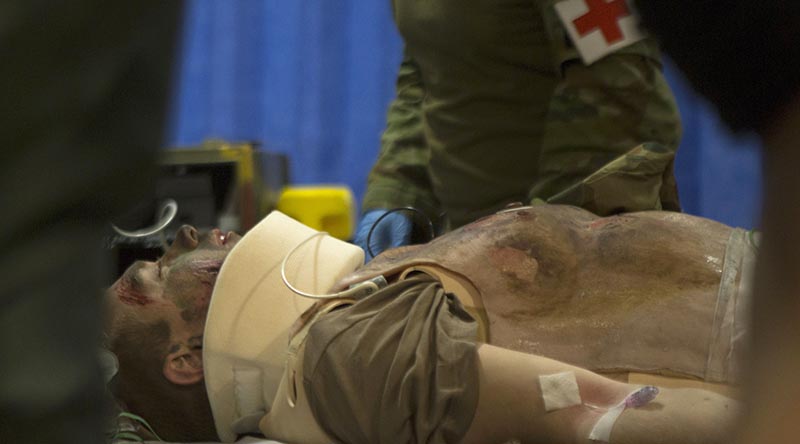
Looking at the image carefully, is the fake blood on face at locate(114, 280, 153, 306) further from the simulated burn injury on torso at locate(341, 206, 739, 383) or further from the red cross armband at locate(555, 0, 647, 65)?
the red cross armband at locate(555, 0, 647, 65)

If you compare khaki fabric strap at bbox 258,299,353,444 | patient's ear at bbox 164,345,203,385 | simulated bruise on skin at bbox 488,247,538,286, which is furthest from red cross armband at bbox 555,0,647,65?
patient's ear at bbox 164,345,203,385

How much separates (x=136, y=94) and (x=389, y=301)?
900 millimetres

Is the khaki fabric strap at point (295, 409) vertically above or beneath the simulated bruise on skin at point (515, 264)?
beneath

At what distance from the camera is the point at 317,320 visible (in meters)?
1.37

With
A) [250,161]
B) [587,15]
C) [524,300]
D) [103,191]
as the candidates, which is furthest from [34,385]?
[250,161]

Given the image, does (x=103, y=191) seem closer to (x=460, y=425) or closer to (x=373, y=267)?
(x=460, y=425)

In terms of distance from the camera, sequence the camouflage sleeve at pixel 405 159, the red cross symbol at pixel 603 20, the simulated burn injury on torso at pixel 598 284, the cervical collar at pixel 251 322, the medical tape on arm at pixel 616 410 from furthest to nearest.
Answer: the camouflage sleeve at pixel 405 159
the red cross symbol at pixel 603 20
the cervical collar at pixel 251 322
the simulated burn injury on torso at pixel 598 284
the medical tape on arm at pixel 616 410

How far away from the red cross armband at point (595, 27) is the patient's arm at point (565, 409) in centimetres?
57

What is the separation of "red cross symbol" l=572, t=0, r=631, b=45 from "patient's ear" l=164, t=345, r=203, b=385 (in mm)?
757

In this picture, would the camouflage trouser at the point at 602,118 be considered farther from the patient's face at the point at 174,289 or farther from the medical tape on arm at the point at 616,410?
the patient's face at the point at 174,289

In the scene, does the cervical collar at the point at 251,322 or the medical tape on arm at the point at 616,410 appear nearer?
the medical tape on arm at the point at 616,410

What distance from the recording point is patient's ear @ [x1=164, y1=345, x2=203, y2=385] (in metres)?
1.52

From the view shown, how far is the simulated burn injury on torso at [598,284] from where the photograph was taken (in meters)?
1.33

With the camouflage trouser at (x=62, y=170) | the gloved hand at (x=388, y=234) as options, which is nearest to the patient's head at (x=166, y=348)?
the gloved hand at (x=388, y=234)
